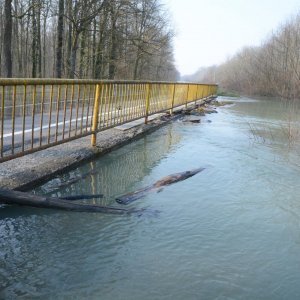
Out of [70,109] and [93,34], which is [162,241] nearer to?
[70,109]

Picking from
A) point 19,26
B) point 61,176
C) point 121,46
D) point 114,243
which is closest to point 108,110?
point 61,176

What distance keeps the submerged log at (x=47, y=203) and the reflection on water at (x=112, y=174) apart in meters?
0.49

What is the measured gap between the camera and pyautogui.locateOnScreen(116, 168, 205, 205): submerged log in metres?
5.45

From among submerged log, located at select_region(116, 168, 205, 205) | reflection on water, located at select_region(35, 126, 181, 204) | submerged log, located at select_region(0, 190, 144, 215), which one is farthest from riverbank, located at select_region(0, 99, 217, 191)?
submerged log, located at select_region(116, 168, 205, 205)

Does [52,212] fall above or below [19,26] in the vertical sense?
below

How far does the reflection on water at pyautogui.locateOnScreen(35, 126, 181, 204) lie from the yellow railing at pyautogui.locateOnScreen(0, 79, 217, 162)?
0.57m

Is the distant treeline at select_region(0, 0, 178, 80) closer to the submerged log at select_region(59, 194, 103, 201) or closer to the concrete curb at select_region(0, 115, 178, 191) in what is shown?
the concrete curb at select_region(0, 115, 178, 191)

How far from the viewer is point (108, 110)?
338 inches

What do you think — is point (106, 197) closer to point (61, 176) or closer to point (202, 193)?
point (61, 176)

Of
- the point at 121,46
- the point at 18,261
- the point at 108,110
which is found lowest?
the point at 18,261

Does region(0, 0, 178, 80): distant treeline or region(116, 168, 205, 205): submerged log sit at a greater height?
region(0, 0, 178, 80): distant treeline

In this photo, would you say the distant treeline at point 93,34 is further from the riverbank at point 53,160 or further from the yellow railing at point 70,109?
the riverbank at point 53,160

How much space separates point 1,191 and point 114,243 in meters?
1.53

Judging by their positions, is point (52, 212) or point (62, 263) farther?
→ point (52, 212)
